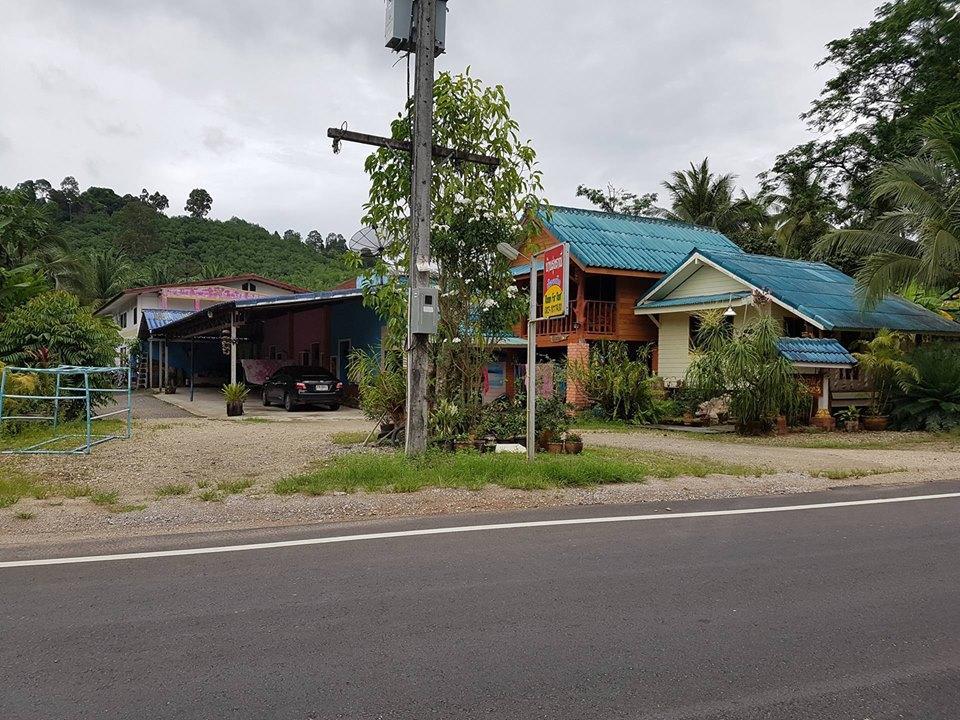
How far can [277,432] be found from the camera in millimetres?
16078

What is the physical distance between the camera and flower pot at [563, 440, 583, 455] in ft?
39.0

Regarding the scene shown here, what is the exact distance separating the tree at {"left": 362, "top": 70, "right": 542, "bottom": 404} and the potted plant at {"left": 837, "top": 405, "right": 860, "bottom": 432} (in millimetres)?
9989

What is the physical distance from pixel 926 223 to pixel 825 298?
299 cm

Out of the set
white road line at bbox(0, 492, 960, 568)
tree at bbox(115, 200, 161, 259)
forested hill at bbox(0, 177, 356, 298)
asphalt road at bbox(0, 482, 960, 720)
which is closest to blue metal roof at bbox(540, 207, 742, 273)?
white road line at bbox(0, 492, 960, 568)

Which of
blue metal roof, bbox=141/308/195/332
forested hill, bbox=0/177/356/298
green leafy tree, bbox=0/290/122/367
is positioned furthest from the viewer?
forested hill, bbox=0/177/356/298

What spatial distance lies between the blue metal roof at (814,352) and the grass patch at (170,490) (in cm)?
1267

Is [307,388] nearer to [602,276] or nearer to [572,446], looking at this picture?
[602,276]

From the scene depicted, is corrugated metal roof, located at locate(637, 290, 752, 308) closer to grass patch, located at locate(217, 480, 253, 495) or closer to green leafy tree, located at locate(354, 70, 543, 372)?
green leafy tree, located at locate(354, 70, 543, 372)

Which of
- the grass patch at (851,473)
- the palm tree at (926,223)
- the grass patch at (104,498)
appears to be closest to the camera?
the grass patch at (104,498)

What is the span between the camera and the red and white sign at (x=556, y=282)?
388 inches

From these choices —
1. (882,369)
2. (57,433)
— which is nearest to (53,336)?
(57,433)

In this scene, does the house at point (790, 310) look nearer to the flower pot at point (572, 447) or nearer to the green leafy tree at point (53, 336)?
the flower pot at point (572, 447)

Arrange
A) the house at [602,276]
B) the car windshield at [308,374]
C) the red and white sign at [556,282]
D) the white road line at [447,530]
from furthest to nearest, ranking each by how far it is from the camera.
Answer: the car windshield at [308,374], the house at [602,276], the red and white sign at [556,282], the white road line at [447,530]

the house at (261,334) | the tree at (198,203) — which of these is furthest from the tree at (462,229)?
the tree at (198,203)
